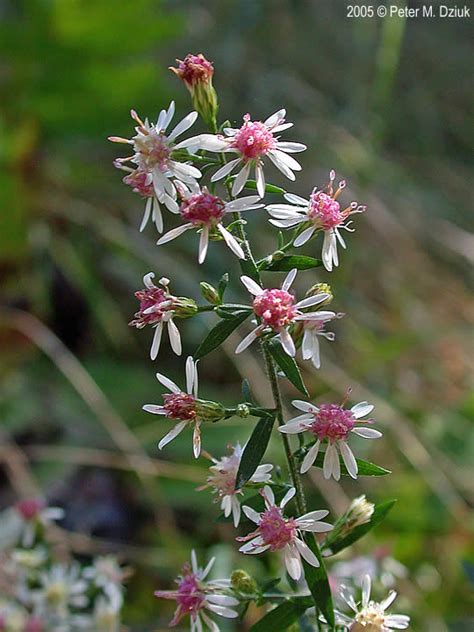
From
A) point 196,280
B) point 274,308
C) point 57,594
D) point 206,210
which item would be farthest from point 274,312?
point 196,280

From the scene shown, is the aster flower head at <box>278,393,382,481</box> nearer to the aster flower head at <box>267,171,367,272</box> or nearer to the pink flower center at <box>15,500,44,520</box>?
the aster flower head at <box>267,171,367,272</box>

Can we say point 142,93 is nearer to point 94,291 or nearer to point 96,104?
point 96,104

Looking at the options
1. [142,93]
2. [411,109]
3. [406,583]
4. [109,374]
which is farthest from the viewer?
[411,109]

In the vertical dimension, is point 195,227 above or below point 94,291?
above

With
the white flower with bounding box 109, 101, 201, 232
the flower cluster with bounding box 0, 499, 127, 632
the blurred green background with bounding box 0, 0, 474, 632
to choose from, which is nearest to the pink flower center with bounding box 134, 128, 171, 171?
the white flower with bounding box 109, 101, 201, 232

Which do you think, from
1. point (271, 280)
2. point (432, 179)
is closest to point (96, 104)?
point (271, 280)

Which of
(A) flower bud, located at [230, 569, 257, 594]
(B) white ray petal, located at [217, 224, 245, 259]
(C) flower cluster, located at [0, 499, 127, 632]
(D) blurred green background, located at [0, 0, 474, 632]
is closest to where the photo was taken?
(B) white ray petal, located at [217, 224, 245, 259]
